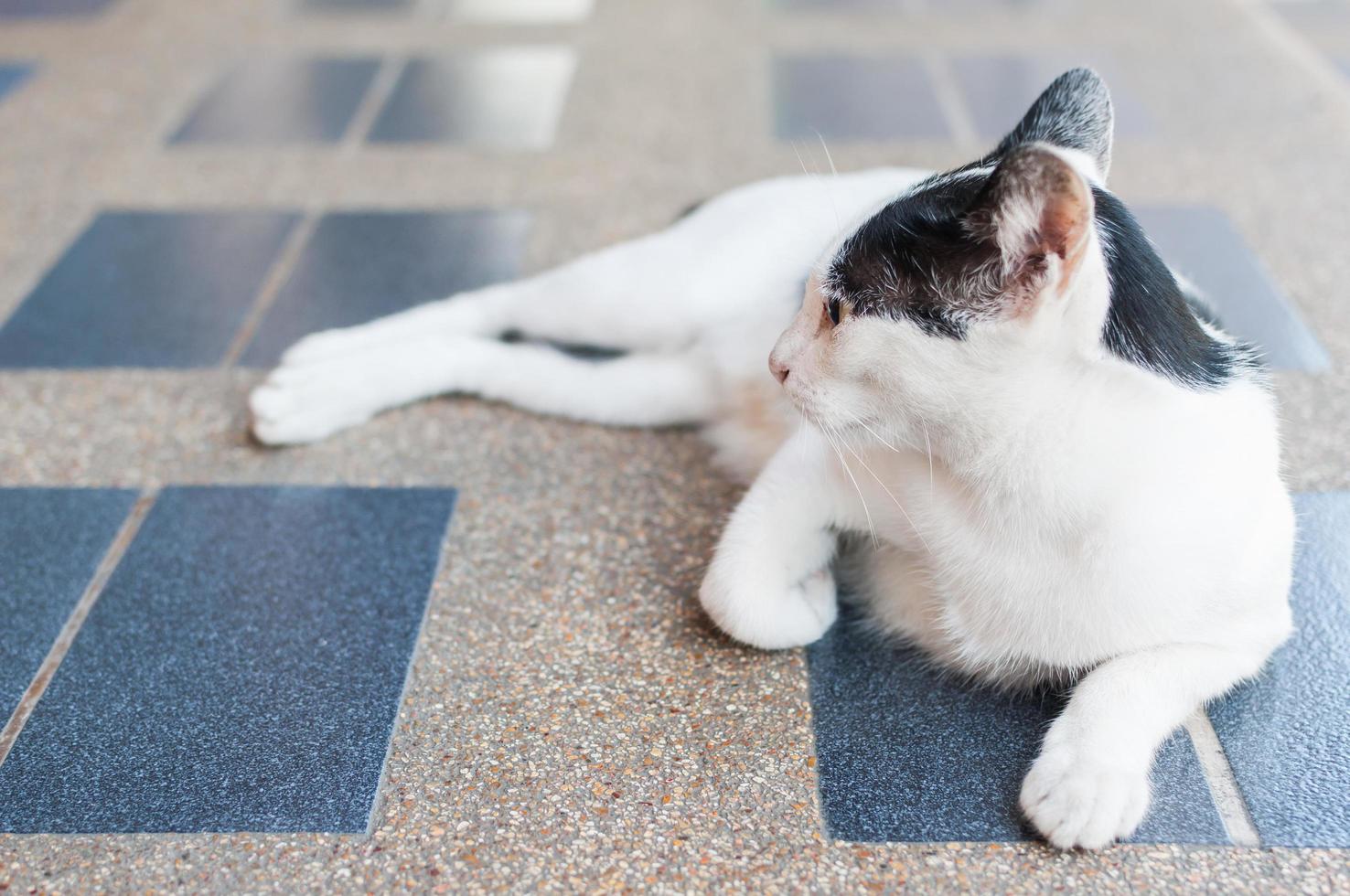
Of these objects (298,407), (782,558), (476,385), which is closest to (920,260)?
(782,558)

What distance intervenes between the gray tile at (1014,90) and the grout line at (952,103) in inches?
0.6

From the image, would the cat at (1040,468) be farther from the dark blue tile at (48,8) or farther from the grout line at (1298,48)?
the dark blue tile at (48,8)

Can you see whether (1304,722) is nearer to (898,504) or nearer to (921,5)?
(898,504)

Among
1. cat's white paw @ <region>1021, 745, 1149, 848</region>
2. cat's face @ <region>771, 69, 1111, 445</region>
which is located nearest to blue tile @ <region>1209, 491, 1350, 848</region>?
cat's white paw @ <region>1021, 745, 1149, 848</region>

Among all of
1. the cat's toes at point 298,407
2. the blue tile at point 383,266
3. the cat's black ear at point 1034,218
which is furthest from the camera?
the blue tile at point 383,266

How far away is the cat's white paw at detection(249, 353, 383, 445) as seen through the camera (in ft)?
5.99

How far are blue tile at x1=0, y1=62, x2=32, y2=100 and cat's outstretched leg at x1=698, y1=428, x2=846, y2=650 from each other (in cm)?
259

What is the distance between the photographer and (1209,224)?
7.90 feet

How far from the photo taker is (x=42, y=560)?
1.66m

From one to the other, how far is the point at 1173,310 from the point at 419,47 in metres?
2.65

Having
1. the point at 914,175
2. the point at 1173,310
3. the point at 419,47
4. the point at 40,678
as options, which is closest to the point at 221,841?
the point at 40,678

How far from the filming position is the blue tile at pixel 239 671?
4.31 feet

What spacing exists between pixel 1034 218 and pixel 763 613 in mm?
621

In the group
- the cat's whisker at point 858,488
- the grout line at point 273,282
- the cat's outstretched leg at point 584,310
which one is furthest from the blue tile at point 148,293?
the cat's whisker at point 858,488
